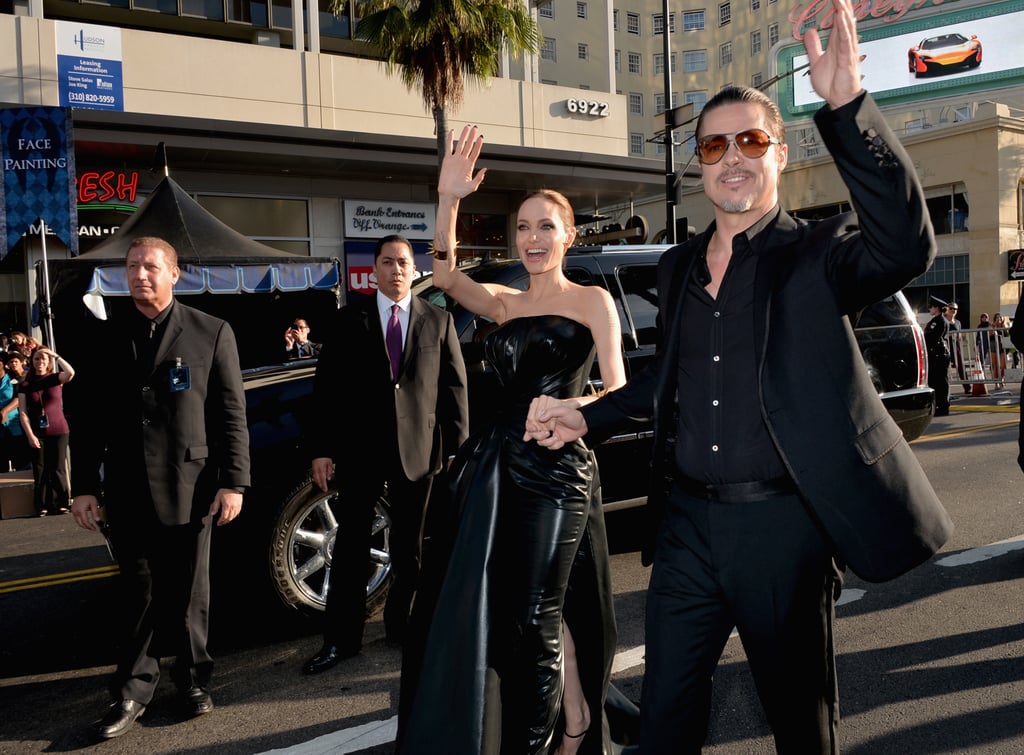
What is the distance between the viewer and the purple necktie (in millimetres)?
4332

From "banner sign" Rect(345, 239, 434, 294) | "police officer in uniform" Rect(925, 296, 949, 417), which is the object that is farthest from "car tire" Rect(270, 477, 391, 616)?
"banner sign" Rect(345, 239, 434, 294)

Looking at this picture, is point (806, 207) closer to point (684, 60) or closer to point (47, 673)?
point (684, 60)

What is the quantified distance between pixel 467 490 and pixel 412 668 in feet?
1.92

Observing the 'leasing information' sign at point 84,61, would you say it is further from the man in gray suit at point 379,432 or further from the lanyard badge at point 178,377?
the lanyard badge at point 178,377

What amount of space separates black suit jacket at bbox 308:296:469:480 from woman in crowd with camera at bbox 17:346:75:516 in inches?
218

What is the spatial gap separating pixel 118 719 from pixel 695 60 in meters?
65.0

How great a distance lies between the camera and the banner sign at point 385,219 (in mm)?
20547

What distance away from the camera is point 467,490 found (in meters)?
2.87

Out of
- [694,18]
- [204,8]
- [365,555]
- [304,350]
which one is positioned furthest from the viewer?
[694,18]

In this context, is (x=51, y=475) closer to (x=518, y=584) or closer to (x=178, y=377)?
(x=178, y=377)

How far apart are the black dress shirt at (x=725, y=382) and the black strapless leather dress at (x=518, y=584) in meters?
0.75

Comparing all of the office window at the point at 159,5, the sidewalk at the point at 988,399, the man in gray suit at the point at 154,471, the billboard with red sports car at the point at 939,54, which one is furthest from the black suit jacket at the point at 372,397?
the billboard with red sports car at the point at 939,54

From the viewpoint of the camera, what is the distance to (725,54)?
60875 mm

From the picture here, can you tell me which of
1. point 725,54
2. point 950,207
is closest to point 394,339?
point 950,207
